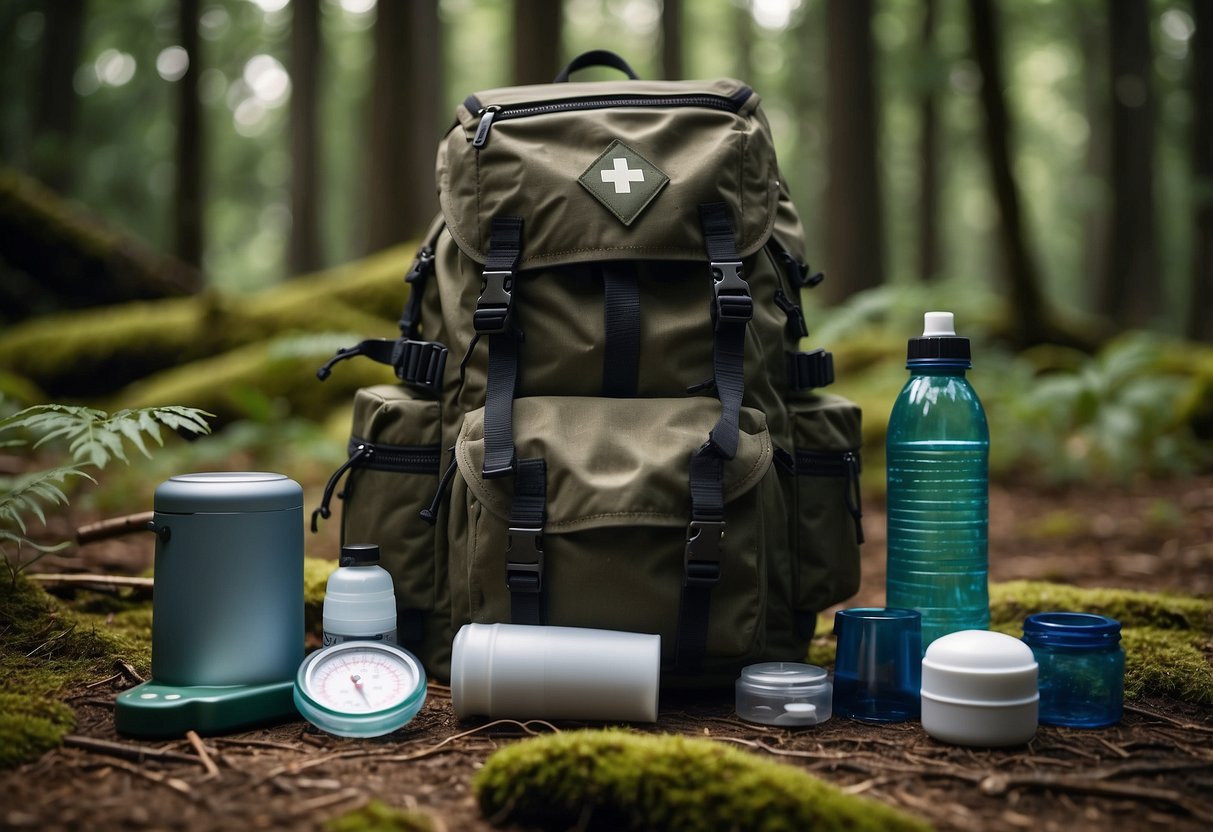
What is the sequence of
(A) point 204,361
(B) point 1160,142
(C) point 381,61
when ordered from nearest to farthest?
(A) point 204,361
(C) point 381,61
(B) point 1160,142

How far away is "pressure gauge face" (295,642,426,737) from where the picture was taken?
2.32m

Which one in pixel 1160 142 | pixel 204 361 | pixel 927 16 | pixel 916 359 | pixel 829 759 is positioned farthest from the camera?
pixel 1160 142

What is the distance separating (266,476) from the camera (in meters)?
2.52

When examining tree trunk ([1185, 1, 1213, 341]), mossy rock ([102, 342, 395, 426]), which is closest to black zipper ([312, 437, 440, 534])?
mossy rock ([102, 342, 395, 426])

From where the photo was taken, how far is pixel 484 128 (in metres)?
2.84

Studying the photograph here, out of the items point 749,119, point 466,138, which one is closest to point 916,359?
point 749,119

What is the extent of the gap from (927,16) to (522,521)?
58.0 ft

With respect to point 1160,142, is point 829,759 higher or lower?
lower

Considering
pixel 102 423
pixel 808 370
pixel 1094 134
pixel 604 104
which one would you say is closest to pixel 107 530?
pixel 102 423

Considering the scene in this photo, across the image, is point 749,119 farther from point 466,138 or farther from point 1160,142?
point 1160,142

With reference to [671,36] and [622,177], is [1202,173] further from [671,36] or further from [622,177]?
[622,177]

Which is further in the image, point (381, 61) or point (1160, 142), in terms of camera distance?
point (1160, 142)

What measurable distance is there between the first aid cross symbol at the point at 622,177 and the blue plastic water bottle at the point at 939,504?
1074 mm

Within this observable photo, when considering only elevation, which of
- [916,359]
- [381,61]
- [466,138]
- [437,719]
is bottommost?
[437,719]
